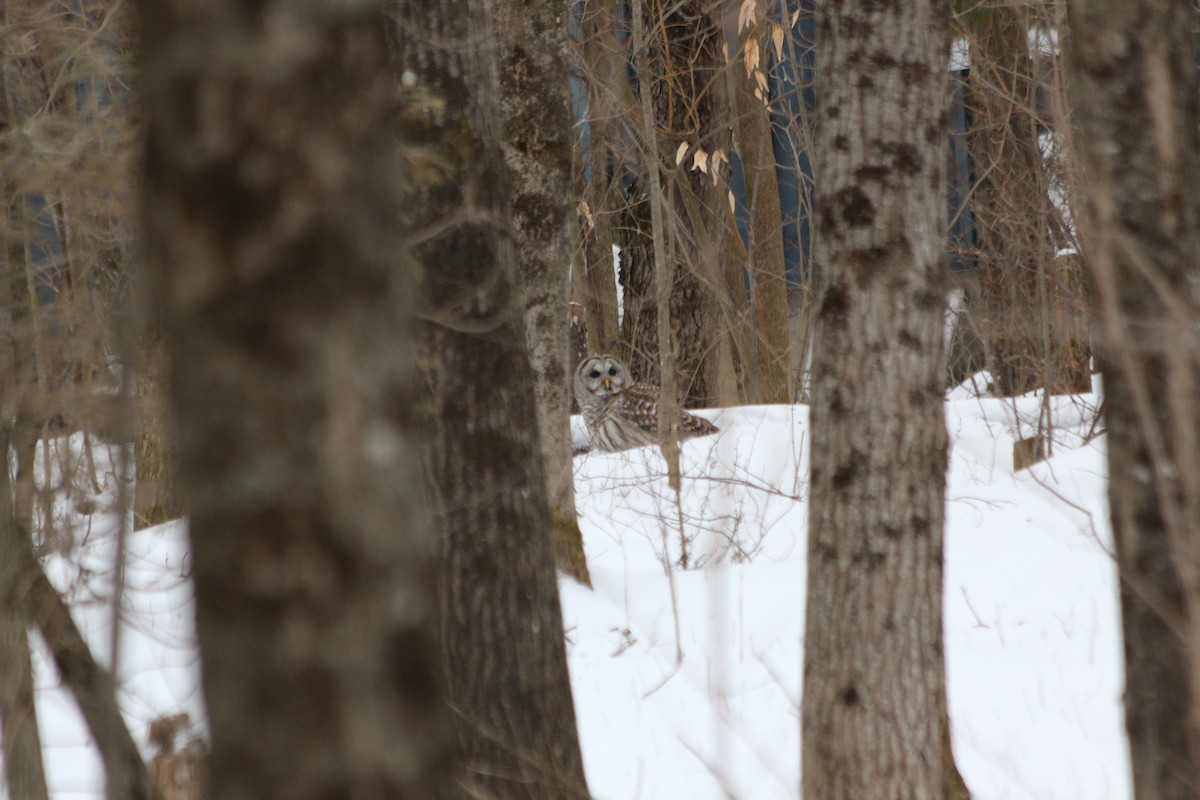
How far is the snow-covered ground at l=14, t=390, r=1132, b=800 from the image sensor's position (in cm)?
512

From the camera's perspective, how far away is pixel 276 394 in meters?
1.03

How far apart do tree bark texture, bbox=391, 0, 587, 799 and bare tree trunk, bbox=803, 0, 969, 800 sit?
0.96m

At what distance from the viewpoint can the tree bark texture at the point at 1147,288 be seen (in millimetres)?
2680

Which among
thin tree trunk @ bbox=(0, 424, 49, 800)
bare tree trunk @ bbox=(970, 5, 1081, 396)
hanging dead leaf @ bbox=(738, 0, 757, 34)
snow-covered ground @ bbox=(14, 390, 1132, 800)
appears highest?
hanging dead leaf @ bbox=(738, 0, 757, 34)

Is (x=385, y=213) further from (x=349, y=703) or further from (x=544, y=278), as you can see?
(x=544, y=278)

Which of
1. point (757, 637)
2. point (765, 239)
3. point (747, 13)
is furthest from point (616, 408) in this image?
point (757, 637)

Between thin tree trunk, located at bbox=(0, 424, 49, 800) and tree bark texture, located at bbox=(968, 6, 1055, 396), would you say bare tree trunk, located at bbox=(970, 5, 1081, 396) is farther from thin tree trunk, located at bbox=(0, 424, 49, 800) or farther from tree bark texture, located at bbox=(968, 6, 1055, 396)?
thin tree trunk, located at bbox=(0, 424, 49, 800)

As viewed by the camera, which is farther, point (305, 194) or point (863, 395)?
point (863, 395)

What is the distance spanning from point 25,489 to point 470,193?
1785 millimetres

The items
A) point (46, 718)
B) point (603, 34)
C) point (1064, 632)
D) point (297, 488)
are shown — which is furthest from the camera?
point (603, 34)

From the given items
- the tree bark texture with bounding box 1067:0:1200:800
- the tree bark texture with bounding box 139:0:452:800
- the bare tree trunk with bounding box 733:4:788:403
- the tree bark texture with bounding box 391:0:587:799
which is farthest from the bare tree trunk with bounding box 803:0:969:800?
the bare tree trunk with bounding box 733:4:788:403

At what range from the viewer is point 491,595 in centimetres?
400

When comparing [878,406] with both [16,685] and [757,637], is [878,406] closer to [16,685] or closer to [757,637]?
[16,685]

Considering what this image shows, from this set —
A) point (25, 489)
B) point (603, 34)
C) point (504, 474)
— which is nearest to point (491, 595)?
point (504, 474)
